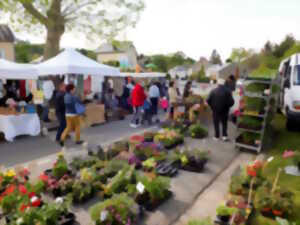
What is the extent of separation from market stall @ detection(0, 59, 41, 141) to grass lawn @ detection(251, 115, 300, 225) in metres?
7.19

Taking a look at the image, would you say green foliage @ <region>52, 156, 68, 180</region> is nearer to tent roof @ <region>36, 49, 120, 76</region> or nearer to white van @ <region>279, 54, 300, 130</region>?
tent roof @ <region>36, 49, 120, 76</region>

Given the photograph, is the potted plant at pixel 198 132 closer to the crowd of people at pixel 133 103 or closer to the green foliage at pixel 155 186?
the crowd of people at pixel 133 103

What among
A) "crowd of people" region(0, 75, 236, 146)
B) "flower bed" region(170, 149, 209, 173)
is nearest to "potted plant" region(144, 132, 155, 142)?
"flower bed" region(170, 149, 209, 173)

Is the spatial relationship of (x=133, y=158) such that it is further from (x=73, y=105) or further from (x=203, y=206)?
(x=73, y=105)

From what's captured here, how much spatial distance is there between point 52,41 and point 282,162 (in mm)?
12174

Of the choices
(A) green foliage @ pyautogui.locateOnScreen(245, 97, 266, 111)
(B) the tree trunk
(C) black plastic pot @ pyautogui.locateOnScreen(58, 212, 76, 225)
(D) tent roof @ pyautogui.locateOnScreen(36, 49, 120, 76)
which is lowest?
(C) black plastic pot @ pyautogui.locateOnScreen(58, 212, 76, 225)

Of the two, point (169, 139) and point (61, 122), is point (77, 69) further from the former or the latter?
point (169, 139)

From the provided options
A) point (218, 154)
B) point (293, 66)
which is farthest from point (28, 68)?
point (293, 66)

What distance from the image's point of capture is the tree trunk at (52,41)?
13391 mm

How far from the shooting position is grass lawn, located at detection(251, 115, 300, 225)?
12.3 feet

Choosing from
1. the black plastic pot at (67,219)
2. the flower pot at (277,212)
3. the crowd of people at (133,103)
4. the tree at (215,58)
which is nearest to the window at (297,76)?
the crowd of people at (133,103)

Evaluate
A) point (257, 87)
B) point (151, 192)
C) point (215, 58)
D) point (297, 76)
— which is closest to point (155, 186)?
point (151, 192)

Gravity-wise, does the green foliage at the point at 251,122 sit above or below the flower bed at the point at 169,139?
above

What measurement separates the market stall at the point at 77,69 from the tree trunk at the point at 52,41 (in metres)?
3.70
